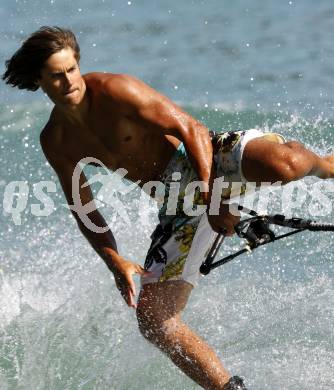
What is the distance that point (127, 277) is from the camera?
504 cm

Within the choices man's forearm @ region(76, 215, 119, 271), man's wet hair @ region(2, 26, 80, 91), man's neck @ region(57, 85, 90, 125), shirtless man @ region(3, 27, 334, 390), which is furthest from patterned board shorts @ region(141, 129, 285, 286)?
man's wet hair @ region(2, 26, 80, 91)

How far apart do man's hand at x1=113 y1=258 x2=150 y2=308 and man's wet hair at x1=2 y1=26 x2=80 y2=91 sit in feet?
3.45

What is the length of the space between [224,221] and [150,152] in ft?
1.86

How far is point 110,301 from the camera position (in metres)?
7.09

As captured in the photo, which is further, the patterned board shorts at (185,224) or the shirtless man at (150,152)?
the patterned board shorts at (185,224)

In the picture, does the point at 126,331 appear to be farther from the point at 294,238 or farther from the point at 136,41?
the point at 136,41

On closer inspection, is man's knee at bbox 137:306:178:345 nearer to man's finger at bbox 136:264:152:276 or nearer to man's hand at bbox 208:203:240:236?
man's finger at bbox 136:264:152:276

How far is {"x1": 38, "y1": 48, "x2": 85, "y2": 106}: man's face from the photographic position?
5.14 m

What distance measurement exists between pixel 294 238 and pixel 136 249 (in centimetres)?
128

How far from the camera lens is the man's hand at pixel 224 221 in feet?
17.3

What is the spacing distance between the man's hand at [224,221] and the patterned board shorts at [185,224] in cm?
15

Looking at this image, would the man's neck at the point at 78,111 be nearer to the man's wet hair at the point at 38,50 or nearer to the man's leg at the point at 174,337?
the man's wet hair at the point at 38,50
